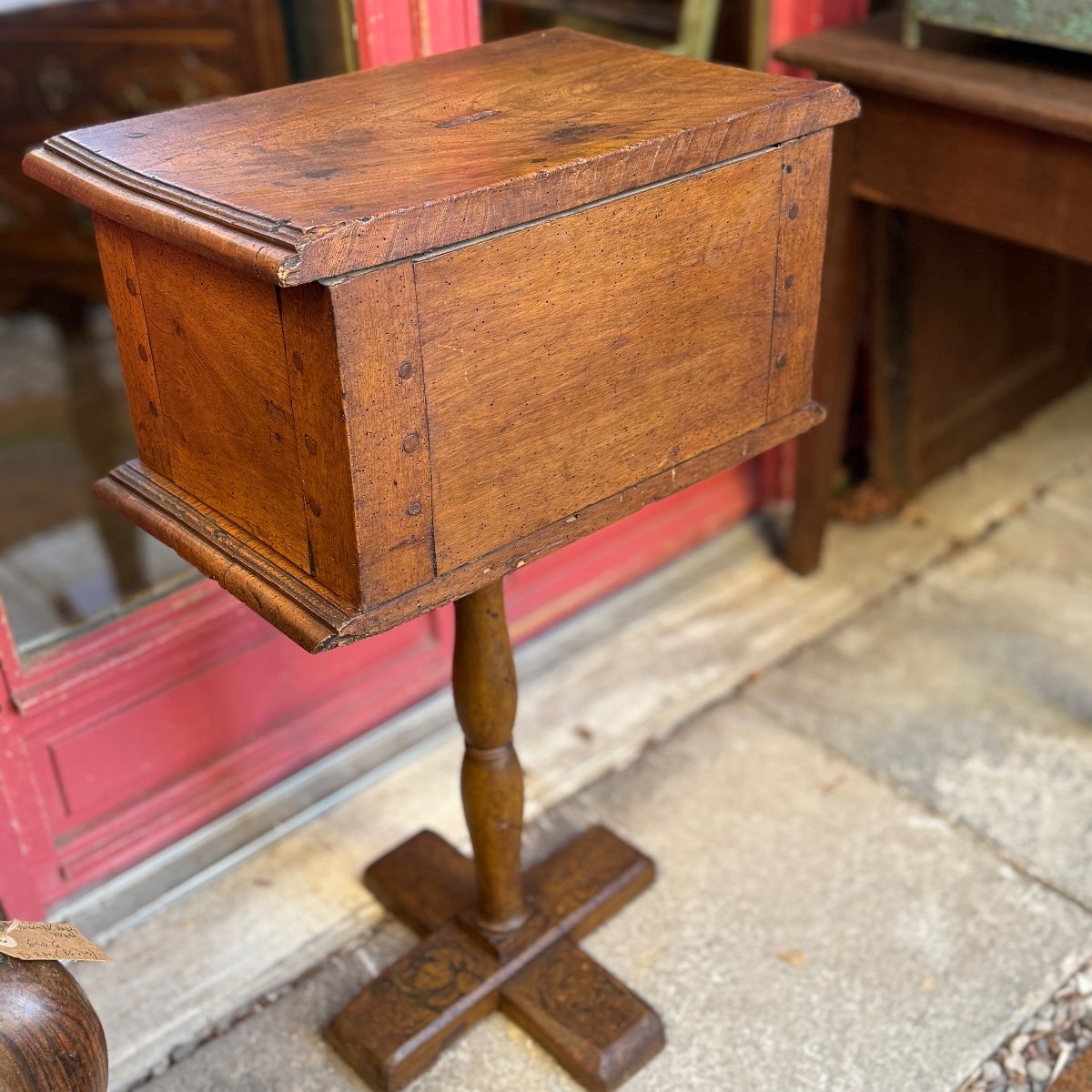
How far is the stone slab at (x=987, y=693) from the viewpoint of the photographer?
245 cm

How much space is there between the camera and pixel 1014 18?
2273 mm

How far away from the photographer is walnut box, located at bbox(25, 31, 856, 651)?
135 cm

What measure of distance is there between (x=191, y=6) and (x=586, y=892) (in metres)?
2.51

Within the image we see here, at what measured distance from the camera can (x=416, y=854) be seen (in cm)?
232

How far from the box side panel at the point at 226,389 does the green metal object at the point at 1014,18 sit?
152cm

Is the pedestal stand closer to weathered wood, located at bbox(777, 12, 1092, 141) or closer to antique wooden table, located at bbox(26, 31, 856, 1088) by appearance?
antique wooden table, located at bbox(26, 31, 856, 1088)

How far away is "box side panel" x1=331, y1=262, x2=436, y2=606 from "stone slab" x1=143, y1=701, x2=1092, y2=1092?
952mm

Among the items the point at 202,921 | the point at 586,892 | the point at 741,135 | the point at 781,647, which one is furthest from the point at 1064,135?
the point at 202,921

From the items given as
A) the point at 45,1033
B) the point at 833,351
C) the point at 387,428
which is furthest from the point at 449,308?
the point at 833,351

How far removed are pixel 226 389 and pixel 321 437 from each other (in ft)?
0.57

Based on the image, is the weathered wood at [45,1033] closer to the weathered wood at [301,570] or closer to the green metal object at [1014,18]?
the weathered wood at [301,570]

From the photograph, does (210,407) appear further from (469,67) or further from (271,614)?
(469,67)

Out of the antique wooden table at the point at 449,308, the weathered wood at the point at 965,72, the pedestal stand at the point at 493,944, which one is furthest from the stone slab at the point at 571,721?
the weathered wood at the point at 965,72

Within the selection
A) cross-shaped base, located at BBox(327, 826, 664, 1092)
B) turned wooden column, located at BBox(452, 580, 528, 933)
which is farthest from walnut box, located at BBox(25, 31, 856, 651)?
cross-shaped base, located at BBox(327, 826, 664, 1092)
